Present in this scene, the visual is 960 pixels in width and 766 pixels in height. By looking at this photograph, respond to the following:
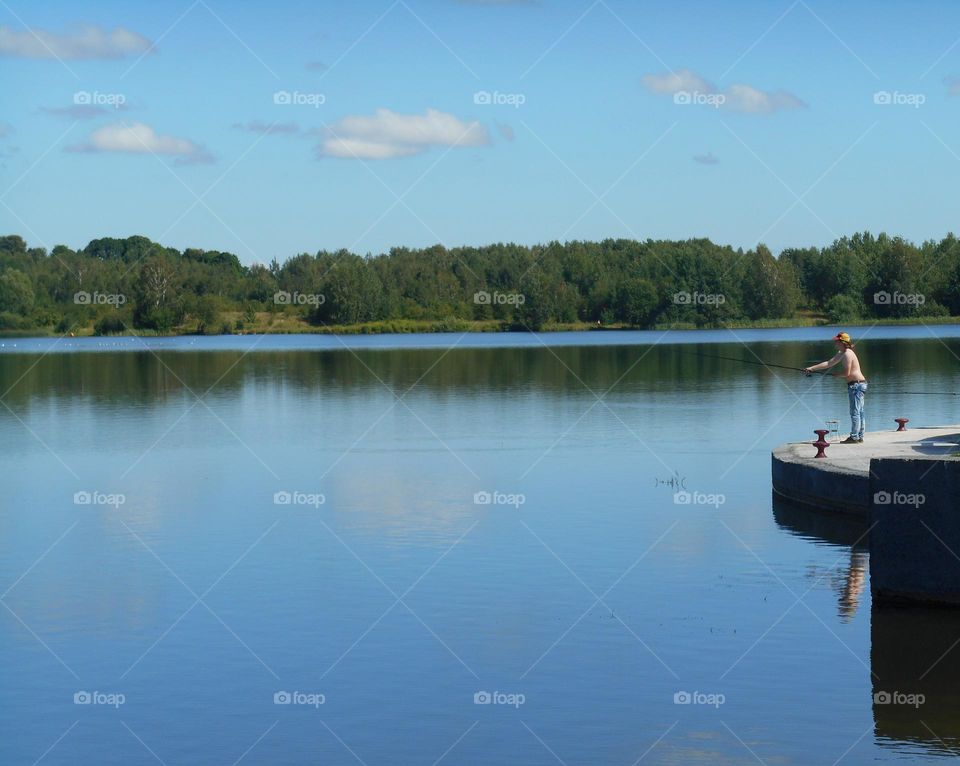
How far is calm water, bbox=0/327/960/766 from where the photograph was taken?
1352cm

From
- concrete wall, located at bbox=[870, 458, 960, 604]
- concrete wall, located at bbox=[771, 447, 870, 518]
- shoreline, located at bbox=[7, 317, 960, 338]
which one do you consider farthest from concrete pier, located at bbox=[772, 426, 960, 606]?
shoreline, located at bbox=[7, 317, 960, 338]

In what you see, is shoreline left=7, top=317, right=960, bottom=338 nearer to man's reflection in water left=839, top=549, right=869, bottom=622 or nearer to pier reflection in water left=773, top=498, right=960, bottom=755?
man's reflection in water left=839, top=549, right=869, bottom=622

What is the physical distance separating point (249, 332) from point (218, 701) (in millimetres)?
144764

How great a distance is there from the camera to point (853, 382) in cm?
2642

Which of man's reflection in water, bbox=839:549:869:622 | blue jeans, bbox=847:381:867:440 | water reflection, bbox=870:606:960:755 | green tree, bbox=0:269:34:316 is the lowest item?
water reflection, bbox=870:606:960:755

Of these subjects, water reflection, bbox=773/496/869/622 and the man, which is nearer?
water reflection, bbox=773/496/869/622

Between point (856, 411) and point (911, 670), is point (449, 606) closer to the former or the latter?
point (911, 670)

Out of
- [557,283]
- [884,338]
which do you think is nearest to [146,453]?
[884,338]

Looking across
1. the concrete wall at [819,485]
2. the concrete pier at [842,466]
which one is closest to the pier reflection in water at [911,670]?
the concrete wall at [819,485]

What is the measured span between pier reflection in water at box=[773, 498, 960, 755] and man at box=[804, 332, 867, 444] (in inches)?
272

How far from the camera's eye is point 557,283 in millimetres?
155125

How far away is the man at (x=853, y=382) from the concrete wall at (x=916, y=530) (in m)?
9.43

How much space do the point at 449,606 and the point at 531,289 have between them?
136 m

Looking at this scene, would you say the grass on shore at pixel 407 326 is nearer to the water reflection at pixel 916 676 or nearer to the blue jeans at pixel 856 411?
the blue jeans at pixel 856 411
